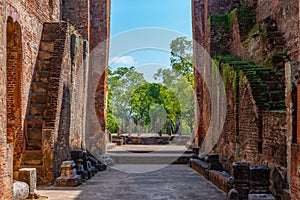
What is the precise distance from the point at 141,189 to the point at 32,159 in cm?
297

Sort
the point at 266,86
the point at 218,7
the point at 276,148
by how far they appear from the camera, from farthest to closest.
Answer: the point at 218,7
the point at 266,86
the point at 276,148

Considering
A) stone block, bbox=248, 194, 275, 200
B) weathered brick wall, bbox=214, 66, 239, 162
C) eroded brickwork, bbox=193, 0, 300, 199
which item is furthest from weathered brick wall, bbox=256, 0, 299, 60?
stone block, bbox=248, 194, 275, 200

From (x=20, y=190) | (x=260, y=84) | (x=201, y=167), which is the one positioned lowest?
(x=201, y=167)

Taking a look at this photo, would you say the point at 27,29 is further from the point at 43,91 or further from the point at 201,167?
the point at 201,167

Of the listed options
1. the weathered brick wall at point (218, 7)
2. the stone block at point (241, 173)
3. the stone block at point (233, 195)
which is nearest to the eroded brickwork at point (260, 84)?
the weathered brick wall at point (218, 7)

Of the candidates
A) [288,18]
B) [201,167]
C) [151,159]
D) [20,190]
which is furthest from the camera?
[151,159]

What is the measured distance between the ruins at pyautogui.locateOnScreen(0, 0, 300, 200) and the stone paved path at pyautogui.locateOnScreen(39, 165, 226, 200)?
1.59 feet

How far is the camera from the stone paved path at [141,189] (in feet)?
30.1

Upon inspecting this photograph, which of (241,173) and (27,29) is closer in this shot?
(241,173)

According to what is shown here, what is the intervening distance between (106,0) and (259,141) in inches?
436

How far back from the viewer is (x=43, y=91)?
1216cm

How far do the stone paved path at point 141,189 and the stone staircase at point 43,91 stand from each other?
1324 mm

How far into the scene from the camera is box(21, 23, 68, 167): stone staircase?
1102 cm

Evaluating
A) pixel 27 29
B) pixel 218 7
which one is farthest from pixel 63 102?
pixel 218 7
